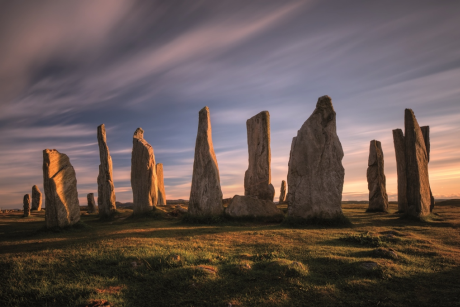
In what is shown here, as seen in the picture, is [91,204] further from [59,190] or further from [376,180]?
[376,180]

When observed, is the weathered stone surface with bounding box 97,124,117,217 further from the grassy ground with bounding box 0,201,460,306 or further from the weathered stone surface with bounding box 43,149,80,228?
the grassy ground with bounding box 0,201,460,306

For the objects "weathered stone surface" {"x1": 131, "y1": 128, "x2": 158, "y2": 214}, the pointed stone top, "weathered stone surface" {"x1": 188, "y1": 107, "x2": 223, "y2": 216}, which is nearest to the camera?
"weathered stone surface" {"x1": 188, "y1": 107, "x2": 223, "y2": 216}

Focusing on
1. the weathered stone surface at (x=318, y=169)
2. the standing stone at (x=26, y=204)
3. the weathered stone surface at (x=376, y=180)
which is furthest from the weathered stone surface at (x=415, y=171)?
the standing stone at (x=26, y=204)

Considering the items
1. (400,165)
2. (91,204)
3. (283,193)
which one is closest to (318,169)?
(400,165)

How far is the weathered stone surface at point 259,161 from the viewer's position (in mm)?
22766

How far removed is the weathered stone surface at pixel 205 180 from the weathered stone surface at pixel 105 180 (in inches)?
320

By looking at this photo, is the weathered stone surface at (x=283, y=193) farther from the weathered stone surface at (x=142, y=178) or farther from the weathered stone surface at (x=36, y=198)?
the weathered stone surface at (x=36, y=198)

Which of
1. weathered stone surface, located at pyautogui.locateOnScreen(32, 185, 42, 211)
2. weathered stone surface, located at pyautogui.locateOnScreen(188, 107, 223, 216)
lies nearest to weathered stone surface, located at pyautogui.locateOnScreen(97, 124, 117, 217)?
weathered stone surface, located at pyautogui.locateOnScreen(188, 107, 223, 216)

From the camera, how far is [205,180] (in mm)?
16391

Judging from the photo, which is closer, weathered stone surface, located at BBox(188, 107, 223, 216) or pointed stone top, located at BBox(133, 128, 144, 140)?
weathered stone surface, located at BBox(188, 107, 223, 216)

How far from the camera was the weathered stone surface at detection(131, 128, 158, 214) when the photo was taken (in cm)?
2006

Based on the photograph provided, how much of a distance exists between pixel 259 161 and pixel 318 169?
8789 millimetres

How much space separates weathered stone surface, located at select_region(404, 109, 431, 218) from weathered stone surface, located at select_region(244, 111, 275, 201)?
937cm

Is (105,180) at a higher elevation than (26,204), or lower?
higher
